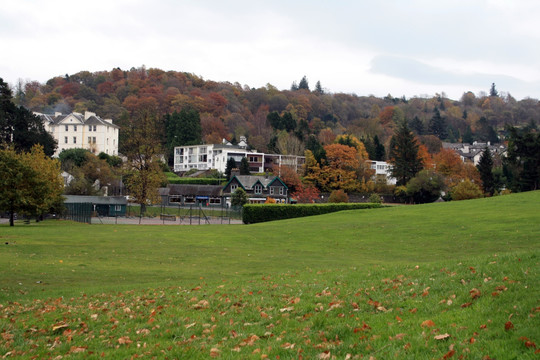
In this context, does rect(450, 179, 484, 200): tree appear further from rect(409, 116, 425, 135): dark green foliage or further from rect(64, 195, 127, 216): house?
rect(409, 116, 425, 135): dark green foliage

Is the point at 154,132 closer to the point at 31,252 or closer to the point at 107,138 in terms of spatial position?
the point at 31,252

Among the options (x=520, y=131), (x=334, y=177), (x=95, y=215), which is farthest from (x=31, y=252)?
(x=334, y=177)

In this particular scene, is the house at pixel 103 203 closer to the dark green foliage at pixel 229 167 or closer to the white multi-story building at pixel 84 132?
the dark green foliage at pixel 229 167

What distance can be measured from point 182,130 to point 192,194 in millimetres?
38438

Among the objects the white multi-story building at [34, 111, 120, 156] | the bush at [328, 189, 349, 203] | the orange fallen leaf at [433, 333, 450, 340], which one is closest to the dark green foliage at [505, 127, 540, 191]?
the bush at [328, 189, 349, 203]

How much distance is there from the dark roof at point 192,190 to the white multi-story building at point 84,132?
103 ft

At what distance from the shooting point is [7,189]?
42406 millimetres

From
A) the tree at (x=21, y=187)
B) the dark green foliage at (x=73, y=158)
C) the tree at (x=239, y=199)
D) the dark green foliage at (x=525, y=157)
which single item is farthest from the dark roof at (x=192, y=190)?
the tree at (x=21, y=187)

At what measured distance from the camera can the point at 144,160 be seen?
6938 centimetres

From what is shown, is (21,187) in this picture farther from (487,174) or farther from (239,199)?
(487,174)

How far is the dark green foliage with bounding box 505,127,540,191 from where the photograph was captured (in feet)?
215

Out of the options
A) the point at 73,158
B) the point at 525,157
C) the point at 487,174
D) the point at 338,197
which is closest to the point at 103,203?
the point at 73,158

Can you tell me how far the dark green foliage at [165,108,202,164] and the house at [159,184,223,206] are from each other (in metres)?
35.0

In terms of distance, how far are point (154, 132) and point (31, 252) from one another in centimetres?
4780
